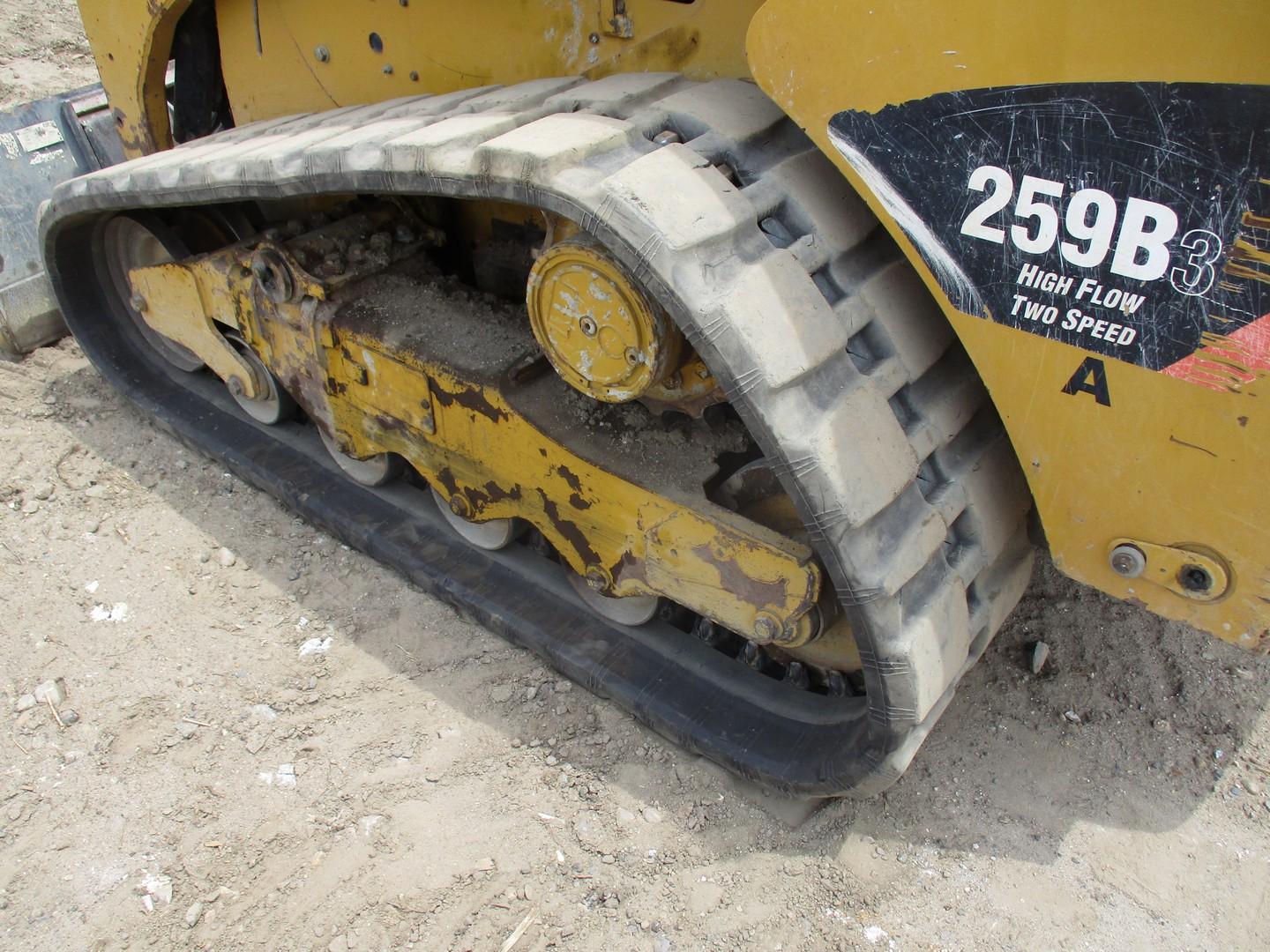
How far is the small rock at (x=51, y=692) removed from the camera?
2.77 m

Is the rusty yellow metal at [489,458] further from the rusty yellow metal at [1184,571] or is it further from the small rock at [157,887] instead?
the small rock at [157,887]

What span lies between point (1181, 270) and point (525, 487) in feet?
5.12

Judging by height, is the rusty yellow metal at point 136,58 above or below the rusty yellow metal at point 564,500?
above

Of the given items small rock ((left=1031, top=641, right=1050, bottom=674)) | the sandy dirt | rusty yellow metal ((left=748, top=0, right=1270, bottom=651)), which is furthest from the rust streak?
the sandy dirt

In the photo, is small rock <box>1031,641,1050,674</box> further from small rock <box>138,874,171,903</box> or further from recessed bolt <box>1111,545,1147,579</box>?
small rock <box>138,874,171,903</box>

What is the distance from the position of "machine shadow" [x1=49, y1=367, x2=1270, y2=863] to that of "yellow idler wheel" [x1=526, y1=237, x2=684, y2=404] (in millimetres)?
1008

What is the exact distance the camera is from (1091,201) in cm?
159

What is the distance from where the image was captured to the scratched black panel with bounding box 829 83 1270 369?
1.48 m

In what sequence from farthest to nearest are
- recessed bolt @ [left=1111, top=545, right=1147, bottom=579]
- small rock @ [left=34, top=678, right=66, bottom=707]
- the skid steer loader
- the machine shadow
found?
small rock @ [left=34, top=678, right=66, bottom=707]
the machine shadow
recessed bolt @ [left=1111, top=545, right=1147, bottom=579]
the skid steer loader

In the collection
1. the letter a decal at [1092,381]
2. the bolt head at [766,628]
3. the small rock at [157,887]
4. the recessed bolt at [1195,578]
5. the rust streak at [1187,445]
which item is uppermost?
the letter a decal at [1092,381]

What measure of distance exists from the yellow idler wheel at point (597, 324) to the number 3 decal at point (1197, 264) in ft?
2.83

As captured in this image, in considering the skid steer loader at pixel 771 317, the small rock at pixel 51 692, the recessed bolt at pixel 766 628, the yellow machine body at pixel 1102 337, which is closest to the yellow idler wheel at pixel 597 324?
the skid steer loader at pixel 771 317

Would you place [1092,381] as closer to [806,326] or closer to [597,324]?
[806,326]

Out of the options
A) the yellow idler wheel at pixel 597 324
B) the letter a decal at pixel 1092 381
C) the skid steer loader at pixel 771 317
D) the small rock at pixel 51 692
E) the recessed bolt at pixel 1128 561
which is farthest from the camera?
the small rock at pixel 51 692
